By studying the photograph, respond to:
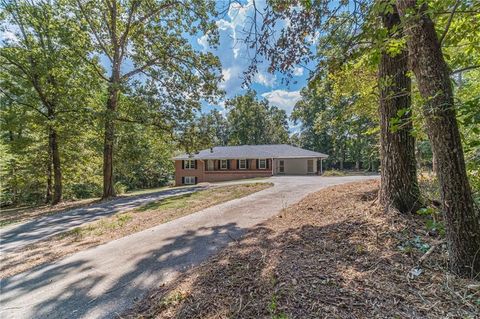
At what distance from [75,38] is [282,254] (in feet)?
48.2

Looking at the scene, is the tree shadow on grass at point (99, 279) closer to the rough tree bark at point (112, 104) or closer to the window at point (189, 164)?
the rough tree bark at point (112, 104)

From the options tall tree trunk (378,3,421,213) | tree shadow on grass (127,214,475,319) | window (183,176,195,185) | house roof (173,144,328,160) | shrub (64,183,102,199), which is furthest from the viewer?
window (183,176,195,185)

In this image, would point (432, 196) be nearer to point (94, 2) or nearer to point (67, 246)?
point (67, 246)

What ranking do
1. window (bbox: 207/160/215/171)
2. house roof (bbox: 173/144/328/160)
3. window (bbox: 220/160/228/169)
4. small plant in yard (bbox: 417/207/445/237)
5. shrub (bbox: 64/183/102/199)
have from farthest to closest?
1. window (bbox: 207/160/215/171)
2. window (bbox: 220/160/228/169)
3. house roof (bbox: 173/144/328/160)
4. shrub (bbox: 64/183/102/199)
5. small plant in yard (bbox: 417/207/445/237)

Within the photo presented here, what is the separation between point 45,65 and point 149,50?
5177 mm

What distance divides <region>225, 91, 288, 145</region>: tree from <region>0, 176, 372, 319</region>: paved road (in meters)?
34.9

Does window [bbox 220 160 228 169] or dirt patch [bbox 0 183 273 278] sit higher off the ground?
window [bbox 220 160 228 169]

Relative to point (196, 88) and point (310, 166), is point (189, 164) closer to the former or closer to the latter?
point (310, 166)

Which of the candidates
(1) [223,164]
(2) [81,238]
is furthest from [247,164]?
(2) [81,238]

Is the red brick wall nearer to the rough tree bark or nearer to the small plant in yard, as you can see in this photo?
the rough tree bark

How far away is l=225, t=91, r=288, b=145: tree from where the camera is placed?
41.6 meters

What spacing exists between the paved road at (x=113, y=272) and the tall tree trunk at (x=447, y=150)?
3.24m

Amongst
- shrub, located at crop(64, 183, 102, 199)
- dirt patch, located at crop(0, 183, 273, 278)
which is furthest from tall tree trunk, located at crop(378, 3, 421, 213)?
shrub, located at crop(64, 183, 102, 199)

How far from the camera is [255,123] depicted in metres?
42.8
